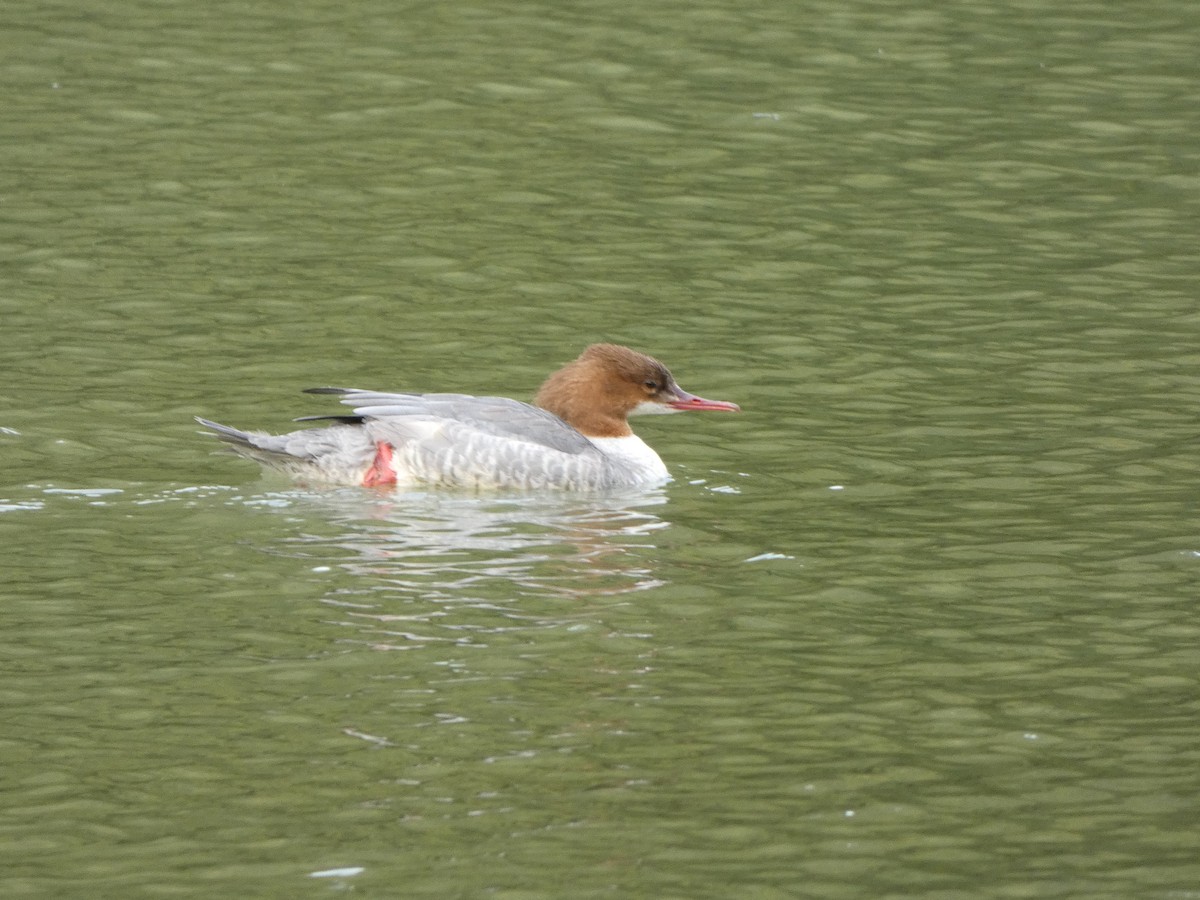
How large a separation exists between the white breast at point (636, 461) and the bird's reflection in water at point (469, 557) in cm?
18

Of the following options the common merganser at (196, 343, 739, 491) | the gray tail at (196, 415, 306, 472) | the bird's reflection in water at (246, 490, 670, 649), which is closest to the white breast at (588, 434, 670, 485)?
the common merganser at (196, 343, 739, 491)

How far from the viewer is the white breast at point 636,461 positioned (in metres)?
11.5

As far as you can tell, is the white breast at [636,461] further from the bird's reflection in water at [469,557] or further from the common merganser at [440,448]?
the bird's reflection in water at [469,557]

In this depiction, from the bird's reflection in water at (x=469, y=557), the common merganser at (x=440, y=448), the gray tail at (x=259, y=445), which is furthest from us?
the common merganser at (x=440, y=448)

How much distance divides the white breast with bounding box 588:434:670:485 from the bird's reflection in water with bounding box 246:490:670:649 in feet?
0.58

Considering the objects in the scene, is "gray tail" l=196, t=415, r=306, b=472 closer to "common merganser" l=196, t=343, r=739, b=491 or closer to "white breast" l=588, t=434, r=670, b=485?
"common merganser" l=196, t=343, r=739, b=491

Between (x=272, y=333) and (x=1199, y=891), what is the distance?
8.37m

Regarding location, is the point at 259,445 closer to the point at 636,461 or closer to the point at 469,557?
the point at 469,557

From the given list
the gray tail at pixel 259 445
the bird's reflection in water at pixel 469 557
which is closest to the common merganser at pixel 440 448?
the gray tail at pixel 259 445

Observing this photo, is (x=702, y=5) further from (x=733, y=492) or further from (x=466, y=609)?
(x=466, y=609)

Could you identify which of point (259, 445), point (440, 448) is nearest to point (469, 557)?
point (440, 448)

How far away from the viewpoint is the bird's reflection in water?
9.14m

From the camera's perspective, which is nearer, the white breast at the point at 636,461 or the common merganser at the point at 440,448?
the common merganser at the point at 440,448


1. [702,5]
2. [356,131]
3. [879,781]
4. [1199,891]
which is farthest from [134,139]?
[1199,891]
